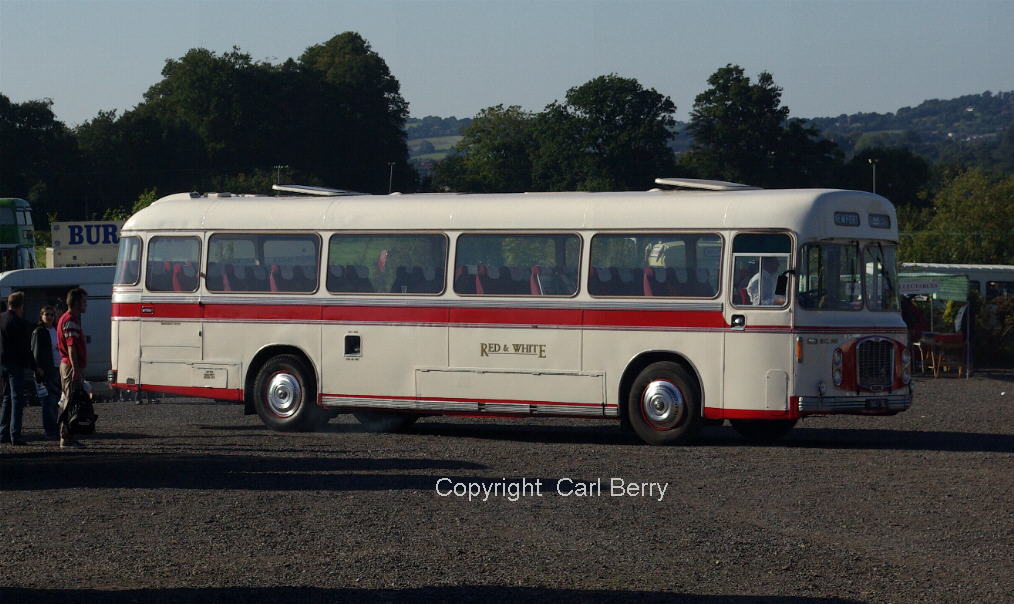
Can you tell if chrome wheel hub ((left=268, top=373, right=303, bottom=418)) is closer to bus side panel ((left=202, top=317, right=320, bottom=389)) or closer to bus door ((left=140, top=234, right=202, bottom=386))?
bus side panel ((left=202, top=317, right=320, bottom=389))

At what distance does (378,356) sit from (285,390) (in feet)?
5.05

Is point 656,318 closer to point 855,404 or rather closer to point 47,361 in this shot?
point 855,404

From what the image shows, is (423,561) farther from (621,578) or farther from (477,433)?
(477,433)

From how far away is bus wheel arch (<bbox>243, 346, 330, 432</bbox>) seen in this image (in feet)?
63.0

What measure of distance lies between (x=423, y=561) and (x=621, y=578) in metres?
1.39

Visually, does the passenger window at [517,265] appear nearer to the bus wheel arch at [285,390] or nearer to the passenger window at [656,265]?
the passenger window at [656,265]

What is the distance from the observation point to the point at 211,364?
19656mm

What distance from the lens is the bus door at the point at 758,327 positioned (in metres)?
16.2

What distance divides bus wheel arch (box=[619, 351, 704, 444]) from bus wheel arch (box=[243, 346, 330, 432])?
454 centimetres

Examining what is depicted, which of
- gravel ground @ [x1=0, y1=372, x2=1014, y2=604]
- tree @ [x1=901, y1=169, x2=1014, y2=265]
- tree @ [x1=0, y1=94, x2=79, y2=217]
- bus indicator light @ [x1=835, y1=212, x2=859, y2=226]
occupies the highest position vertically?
tree @ [x1=0, y1=94, x2=79, y2=217]

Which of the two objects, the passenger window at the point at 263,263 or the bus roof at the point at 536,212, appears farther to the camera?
the passenger window at the point at 263,263

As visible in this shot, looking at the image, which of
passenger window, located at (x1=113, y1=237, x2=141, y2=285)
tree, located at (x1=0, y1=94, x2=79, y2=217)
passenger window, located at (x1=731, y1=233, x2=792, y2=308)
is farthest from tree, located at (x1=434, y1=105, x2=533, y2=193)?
passenger window, located at (x1=731, y1=233, x2=792, y2=308)

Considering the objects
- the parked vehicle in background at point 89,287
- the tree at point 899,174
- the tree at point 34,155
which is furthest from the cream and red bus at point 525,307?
the tree at point 899,174

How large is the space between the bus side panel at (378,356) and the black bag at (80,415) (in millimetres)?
3355
